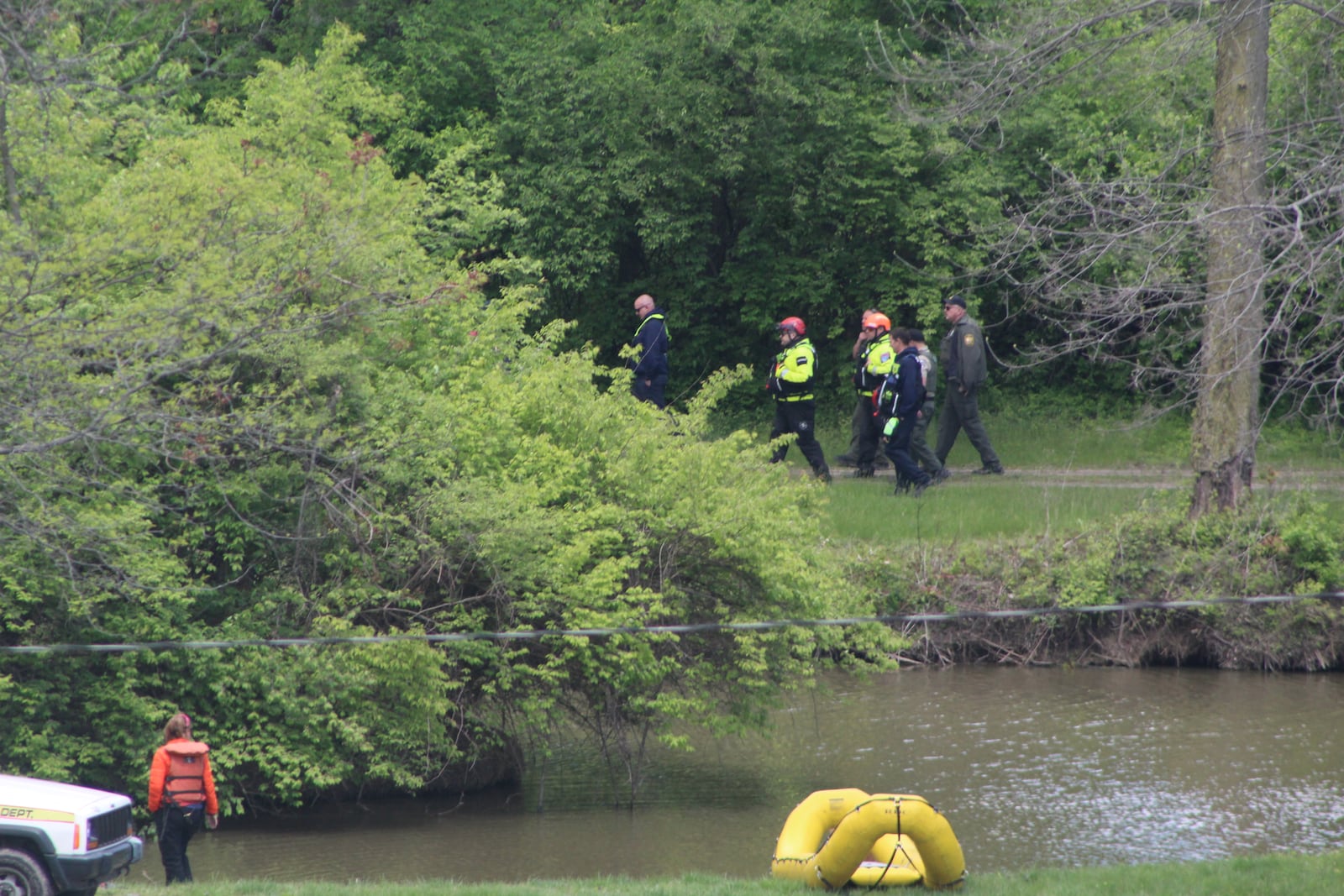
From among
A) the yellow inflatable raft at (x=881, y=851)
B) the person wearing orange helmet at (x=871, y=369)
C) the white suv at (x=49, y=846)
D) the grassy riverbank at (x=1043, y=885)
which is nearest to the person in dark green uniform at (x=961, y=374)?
the person wearing orange helmet at (x=871, y=369)

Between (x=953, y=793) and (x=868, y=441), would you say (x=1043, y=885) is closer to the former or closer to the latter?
(x=953, y=793)

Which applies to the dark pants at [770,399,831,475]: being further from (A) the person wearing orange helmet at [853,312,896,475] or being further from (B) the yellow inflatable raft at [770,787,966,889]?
(B) the yellow inflatable raft at [770,787,966,889]

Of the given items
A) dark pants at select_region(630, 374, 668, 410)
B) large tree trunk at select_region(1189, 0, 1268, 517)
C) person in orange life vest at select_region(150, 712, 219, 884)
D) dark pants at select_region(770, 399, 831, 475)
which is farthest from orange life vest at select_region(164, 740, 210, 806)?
dark pants at select_region(630, 374, 668, 410)

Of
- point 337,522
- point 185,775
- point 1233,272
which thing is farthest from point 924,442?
point 185,775

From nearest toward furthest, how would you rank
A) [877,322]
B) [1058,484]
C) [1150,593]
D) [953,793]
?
[953,793] < [1150,593] < [877,322] < [1058,484]

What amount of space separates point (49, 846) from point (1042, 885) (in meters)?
5.62

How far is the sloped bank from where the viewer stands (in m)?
16.2

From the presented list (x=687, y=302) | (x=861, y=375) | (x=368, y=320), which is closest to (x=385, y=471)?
(x=368, y=320)

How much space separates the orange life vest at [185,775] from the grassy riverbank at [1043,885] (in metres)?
0.75

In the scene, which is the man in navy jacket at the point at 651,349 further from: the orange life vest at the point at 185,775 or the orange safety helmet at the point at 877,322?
the orange life vest at the point at 185,775

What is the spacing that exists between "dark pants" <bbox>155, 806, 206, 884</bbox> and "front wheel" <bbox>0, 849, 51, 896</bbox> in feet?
4.64

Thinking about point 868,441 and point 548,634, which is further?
point 868,441

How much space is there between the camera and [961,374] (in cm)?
1833

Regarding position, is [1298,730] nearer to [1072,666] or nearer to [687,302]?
[1072,666]
